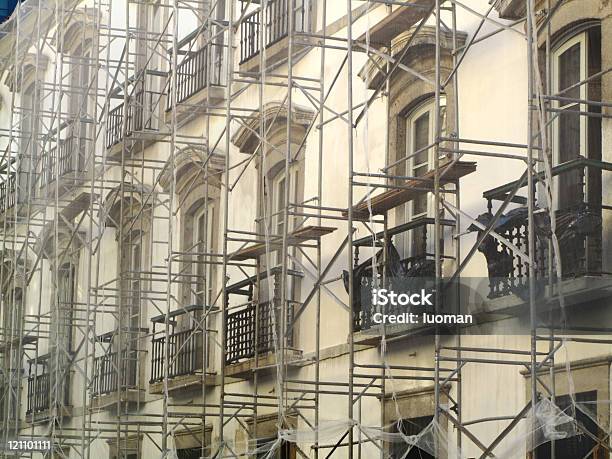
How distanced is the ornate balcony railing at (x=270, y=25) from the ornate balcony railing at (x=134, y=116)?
2.80 metres

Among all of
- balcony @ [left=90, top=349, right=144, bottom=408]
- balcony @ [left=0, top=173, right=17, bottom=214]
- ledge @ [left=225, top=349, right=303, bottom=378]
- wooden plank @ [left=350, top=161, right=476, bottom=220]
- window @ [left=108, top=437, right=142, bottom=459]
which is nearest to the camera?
wooden plank @ [left=350, top=161, right=476, bottom=220]

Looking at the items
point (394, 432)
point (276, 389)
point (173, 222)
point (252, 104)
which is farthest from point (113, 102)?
point (394, 432)

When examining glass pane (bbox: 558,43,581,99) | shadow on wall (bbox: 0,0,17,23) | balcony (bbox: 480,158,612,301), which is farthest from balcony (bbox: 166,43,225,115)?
shadow on wall (bbox: 0,0,17,23)

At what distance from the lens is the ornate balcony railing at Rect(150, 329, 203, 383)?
20.8 metres

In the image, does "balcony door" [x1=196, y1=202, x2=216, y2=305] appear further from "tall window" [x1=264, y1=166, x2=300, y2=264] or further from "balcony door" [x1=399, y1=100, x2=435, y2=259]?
"balcony door" [x1=399, y1=100, x2=435, y2=259]

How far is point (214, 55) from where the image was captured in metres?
21.7

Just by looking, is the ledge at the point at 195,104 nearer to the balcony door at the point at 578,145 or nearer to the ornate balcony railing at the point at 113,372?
the ornate balcony railing at the point at 113,372

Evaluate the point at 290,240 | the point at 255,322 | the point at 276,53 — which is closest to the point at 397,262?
the point at 290,240

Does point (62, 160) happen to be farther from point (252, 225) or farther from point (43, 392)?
point (252, 225)

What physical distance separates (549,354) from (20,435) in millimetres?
16777

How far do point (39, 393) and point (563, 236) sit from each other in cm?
1563

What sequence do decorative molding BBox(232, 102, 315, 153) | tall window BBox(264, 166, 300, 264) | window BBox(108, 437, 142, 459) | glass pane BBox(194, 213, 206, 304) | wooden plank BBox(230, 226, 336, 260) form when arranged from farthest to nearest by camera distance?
window BBox(108, 437, 142, 459), glass pane BBox(194, 213, 206, 304), tall window BBox(264, 166, 300, 264), decorative molding BBox(232, 102, 315, 153), wooden plank BBox(230, 226, 336, 260)

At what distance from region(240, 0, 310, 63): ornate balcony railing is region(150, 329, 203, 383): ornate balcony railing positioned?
3.75 m

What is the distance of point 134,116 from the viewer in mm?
23297
